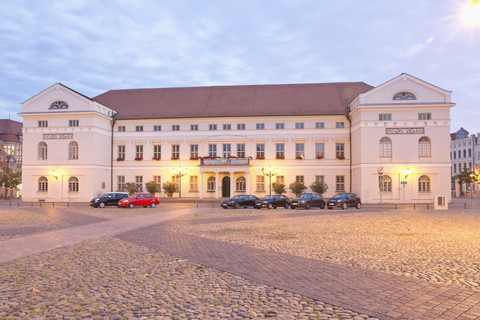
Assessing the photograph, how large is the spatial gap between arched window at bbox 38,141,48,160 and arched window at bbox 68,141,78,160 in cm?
326

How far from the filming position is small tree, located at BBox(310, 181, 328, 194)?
45.4m

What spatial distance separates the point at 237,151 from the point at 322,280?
134ft

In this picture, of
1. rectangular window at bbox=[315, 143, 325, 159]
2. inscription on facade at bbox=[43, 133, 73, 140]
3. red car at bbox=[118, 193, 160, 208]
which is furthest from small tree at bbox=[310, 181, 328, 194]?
inscription on facade at bbox=[43, 133, 73, 140]

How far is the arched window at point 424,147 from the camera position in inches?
1678

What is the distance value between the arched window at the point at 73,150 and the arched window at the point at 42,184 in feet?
14.3

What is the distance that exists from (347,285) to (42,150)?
47677mm

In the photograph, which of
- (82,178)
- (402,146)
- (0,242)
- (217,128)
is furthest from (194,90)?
(0,242)

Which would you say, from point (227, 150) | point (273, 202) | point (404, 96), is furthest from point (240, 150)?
point (404, 96)

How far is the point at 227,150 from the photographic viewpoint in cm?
4903

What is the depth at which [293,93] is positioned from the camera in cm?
5147

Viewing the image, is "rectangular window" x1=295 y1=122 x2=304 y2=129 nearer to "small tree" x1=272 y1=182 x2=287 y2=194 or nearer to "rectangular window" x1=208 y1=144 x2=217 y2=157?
"small tree" x1=272 y1=182 x2=287 y2=194

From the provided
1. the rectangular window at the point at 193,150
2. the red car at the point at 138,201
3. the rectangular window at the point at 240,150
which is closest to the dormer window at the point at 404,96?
the rectangular window at the point at 240,150

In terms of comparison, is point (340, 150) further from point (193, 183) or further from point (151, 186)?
point (151, 186)

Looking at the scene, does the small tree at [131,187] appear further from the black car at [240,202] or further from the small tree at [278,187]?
the black car at [240,202]
